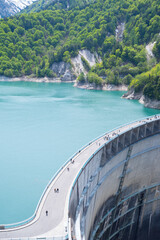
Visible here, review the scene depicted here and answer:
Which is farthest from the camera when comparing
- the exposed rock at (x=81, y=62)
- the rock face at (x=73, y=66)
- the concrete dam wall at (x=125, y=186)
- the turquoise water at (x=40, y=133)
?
the exposed rock at (x=81, y=62)

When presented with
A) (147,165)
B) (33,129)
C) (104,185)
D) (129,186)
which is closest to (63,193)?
(104,185)

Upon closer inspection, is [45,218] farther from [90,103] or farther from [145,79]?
[145,79]

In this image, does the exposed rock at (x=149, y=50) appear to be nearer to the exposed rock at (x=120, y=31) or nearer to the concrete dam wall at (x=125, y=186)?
the exposed rock at (x=120, y=31)

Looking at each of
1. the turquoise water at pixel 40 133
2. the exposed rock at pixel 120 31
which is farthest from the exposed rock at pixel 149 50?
the turquoise water at pixel 40 133

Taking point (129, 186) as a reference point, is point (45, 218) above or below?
below

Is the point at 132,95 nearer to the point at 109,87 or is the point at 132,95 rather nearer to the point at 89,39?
the point at 109,87

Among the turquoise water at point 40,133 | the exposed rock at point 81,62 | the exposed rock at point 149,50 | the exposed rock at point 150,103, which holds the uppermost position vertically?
the exposed rock at point 81,62

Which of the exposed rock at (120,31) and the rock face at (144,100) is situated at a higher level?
the exposed rock at (120,31)

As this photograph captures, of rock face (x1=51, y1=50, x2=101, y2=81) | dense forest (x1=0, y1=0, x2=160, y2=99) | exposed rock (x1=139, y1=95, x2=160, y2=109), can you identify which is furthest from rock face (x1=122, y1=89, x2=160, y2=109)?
rock face (x1=51, y1=50, x2=101, y2=81)
